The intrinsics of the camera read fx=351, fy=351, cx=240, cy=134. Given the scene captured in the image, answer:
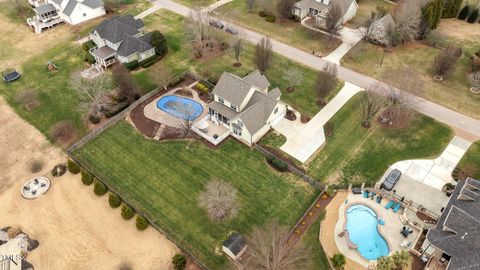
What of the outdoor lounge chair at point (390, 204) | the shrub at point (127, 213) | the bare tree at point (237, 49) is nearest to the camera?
the shrub at point (127, 213)

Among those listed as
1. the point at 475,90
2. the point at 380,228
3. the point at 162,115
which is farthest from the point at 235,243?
the point at 475,90

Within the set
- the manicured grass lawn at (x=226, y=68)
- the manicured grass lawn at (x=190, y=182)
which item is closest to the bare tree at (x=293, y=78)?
the manicured grass lawn at (x=226, y=68)

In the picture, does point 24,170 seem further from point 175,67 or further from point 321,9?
point 321,9

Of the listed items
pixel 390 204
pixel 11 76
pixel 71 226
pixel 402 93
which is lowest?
pixel 71 226

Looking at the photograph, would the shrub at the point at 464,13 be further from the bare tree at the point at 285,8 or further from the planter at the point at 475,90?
the bare tree at the point at 285,8

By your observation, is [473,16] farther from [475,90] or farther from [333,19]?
[333,19]
